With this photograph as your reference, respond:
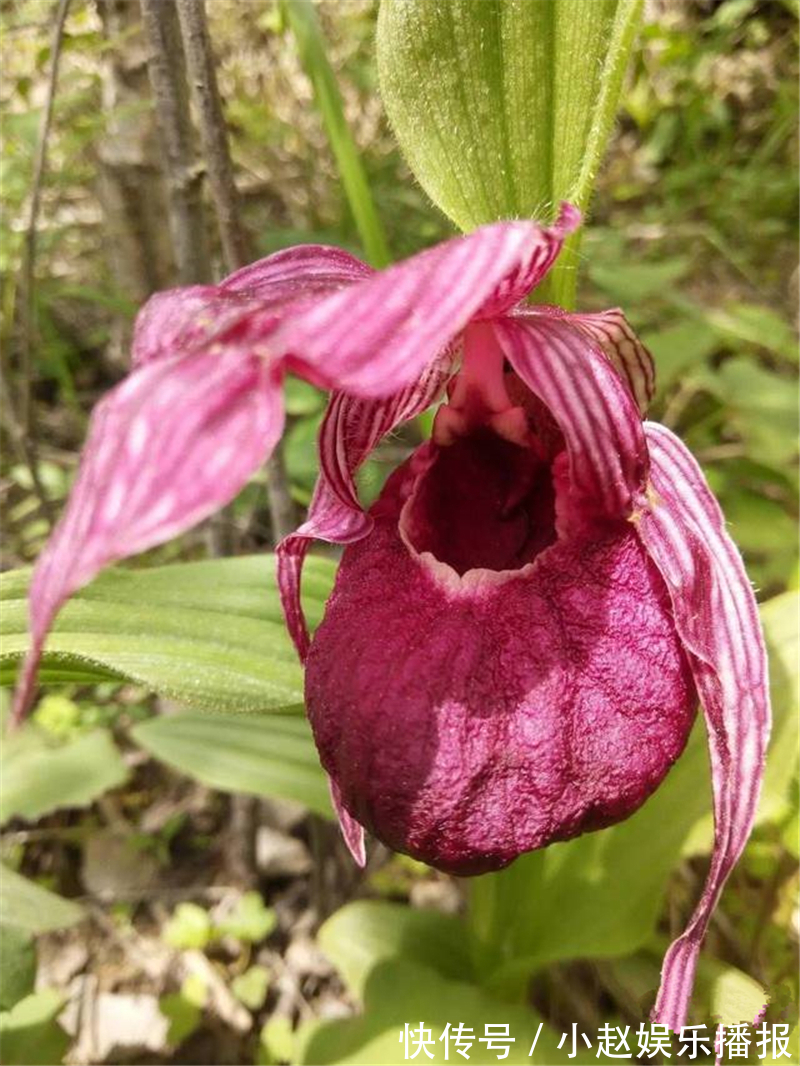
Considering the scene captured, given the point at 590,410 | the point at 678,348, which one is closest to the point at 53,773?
the point at 590,410

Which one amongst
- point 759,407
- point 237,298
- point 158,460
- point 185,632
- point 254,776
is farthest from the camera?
point 759,407

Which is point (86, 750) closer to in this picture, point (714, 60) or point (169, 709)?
point (169, 709)

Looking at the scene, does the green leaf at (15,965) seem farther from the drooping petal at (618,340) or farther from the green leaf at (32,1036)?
the drooping petal at (618,340)

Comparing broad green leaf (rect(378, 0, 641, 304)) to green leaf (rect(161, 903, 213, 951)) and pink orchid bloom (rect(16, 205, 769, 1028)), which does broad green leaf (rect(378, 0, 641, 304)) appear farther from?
green leaf (rect(161, 903, 213, 951))

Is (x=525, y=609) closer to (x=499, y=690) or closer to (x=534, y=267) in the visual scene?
(x=499, y=690)

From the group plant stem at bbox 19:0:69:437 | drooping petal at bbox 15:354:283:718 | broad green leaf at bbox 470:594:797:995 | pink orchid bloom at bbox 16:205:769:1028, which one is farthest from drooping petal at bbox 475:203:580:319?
plant stem at bbox 19:0:69:437

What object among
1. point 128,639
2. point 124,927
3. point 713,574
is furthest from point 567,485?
point 124,927

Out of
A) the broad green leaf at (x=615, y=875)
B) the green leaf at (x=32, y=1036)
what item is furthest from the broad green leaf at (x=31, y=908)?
the broad green leaf at (x=615, y=875)
